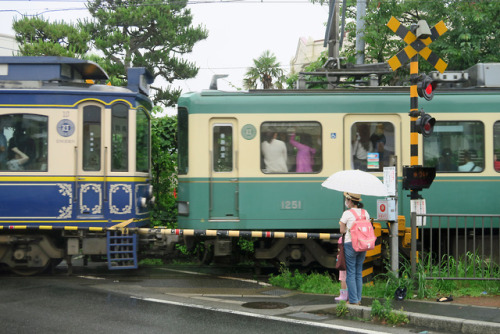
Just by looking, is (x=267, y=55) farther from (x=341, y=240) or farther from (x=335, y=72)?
(x=341, y=240)

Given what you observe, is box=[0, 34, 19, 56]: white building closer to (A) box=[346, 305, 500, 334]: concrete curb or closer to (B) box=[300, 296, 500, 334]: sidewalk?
(B) box=[300, 296, 500, 334]: sidewalk

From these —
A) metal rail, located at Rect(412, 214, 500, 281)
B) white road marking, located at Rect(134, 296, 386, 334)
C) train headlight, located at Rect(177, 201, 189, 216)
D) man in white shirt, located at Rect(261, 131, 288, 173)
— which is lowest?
white road marking, located at Rect(134, 296, 386, 334)

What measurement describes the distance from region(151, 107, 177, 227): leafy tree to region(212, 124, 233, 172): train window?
2.62 m

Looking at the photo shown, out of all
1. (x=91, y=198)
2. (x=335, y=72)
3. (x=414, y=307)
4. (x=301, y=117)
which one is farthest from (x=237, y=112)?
(x=414, y=307)

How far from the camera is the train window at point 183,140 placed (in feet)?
37.8

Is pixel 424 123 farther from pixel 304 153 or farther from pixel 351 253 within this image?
pixel 304 153

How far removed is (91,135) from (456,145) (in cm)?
663

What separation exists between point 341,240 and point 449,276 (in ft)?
6.48

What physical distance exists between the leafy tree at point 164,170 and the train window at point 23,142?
114 inches

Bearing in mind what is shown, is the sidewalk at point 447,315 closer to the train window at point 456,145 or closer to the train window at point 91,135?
the train window at point 456,145

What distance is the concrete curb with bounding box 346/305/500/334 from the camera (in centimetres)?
747

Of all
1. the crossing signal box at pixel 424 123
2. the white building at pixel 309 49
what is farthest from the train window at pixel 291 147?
the white building at pixel 309 49

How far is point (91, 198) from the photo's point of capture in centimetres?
1158

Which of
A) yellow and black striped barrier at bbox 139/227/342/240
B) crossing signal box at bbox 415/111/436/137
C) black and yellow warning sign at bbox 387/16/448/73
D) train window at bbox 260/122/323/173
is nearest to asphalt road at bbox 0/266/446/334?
yellow and black striped barrier at bbox 139/227/342/240
